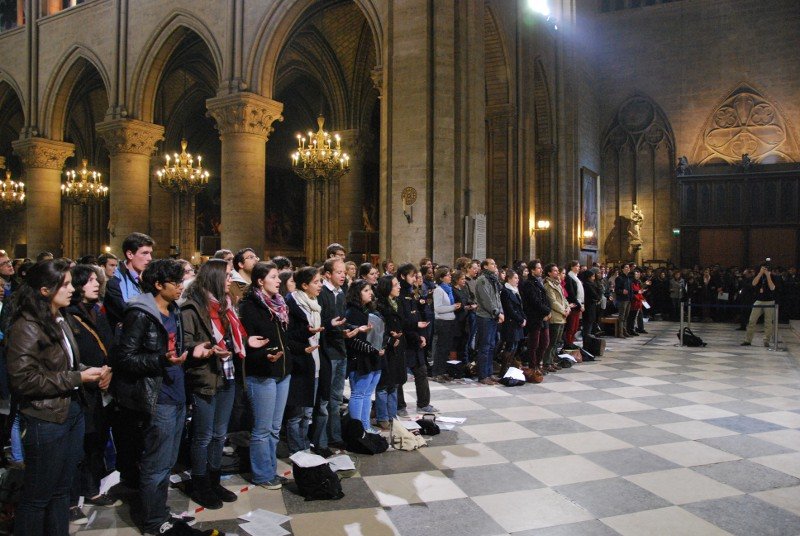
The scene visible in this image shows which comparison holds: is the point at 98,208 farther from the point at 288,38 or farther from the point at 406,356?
the point at 406,356

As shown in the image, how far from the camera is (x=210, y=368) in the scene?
13.4ft

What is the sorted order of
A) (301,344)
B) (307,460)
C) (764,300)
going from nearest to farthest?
(307,460) < (301,344) < (764,300)

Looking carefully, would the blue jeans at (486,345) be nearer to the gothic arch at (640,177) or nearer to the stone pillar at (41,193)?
the stone pillar at (41,193)

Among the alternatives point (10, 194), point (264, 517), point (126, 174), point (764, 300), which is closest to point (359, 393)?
point (264, 517)

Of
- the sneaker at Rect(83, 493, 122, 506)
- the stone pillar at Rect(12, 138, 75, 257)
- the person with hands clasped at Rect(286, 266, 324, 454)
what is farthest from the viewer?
the stone pillar at Rect(12, 138, 75, 257)

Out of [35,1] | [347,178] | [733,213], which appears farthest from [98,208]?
[733,213]

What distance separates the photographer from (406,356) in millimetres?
6887

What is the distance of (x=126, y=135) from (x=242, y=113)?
17.2 ft

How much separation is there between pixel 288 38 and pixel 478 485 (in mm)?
15693

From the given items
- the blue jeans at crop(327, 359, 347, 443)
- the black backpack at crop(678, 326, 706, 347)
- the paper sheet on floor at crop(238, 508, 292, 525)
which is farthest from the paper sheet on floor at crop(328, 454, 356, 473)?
the black backpack at crop(678, 326, 706, 347)

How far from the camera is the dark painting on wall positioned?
24.7 meters

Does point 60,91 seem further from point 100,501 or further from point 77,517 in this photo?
point 77,517

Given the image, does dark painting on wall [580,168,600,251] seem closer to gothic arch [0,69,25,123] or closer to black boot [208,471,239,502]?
black boot [208,471,239,502]

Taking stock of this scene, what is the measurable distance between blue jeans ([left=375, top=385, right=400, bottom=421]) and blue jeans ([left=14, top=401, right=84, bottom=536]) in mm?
3450
